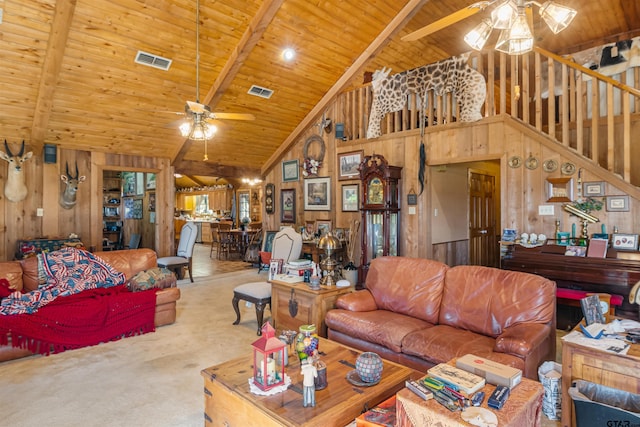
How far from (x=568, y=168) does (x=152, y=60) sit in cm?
558

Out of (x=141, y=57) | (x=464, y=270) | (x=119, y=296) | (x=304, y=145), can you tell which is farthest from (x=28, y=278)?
(x=304, y=145)

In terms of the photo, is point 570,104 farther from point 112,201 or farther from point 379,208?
point 112,201

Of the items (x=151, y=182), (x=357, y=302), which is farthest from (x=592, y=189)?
(x=151, y=182)

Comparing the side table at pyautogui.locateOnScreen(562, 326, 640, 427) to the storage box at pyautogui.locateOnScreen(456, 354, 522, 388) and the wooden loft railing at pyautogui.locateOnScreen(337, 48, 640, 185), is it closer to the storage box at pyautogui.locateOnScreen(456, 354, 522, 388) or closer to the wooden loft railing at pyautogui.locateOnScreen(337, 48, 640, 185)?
the storage box at pyautogui.locateOnScreen(456, 354, 522, 388)

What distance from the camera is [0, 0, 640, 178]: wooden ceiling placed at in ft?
14.3

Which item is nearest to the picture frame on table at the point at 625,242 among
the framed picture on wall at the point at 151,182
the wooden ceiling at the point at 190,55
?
the wooden ceiling at the point at 190,55

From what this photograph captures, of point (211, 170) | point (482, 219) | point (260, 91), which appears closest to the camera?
point (260, 91)

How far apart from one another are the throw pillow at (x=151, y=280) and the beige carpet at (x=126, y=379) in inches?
19.5

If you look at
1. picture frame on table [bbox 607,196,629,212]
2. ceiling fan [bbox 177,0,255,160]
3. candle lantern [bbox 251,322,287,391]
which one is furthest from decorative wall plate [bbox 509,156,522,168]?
candle lantern [bbox 251,322,287,391]

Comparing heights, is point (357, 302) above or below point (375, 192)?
below

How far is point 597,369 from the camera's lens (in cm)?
187

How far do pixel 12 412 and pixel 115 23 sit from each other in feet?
13.7

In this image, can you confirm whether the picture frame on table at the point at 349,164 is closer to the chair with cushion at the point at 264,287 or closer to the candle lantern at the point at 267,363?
the chair with cushion at the point at 264,287

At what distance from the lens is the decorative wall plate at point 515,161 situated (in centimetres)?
470
